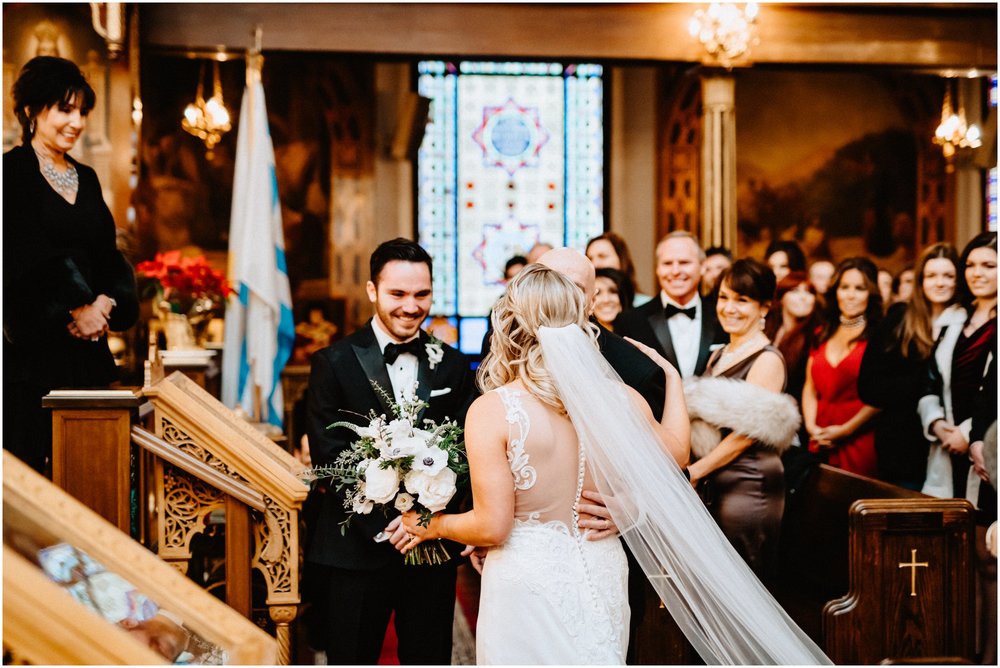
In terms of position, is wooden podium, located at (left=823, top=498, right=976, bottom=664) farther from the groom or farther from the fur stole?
the groom

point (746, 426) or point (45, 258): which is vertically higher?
point (45, 258)

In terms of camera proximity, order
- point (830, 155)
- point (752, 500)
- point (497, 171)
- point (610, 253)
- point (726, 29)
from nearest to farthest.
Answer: point (752, 500) < point (610, 253) < point (726, 29) < point (497, 171) < point (830, 155)

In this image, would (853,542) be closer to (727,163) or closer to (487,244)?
(727,163)

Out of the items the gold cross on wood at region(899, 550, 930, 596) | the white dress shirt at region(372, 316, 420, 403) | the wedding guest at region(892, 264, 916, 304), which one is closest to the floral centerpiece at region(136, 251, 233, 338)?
the white dress shirt at region(372, 316, 420, 403)

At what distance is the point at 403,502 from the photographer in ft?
9.65

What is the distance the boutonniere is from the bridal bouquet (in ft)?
1.14

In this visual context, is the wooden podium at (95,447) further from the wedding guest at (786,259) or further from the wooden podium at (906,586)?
the wedding guest at (786,259)

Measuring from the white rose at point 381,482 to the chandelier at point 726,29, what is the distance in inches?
229

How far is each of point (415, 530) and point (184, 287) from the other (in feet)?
13.1

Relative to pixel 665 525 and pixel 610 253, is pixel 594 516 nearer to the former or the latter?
pixel 665 525

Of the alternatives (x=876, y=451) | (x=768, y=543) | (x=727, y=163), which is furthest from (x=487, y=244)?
(x=768, y=543)

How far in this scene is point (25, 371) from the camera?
141 inches

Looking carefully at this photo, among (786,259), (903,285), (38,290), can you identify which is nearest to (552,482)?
(38,290)

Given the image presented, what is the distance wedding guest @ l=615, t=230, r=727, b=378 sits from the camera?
15.1 feet
